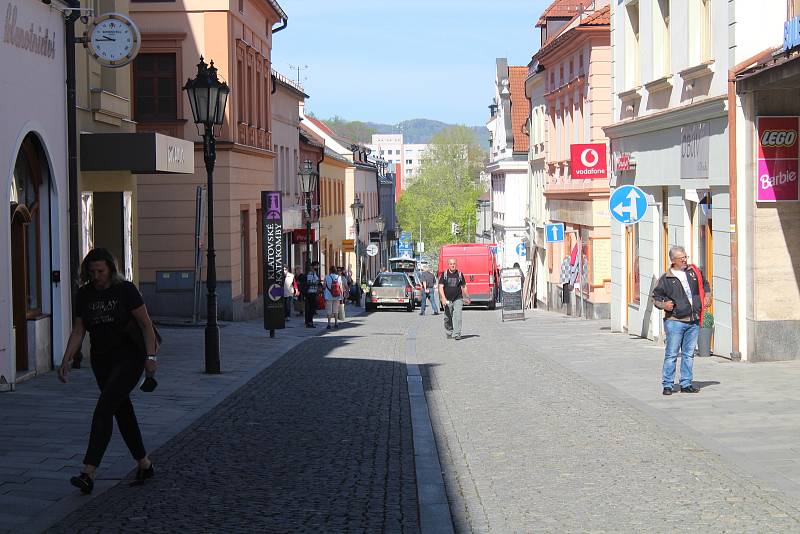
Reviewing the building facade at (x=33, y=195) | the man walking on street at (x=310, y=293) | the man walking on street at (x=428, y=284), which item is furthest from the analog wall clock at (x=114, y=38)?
the man walking on street at (x=428, y=284)

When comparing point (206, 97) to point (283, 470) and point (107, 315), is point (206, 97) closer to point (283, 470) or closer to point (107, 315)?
point (283, 470)

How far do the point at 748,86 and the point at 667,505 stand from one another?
10.4 metres

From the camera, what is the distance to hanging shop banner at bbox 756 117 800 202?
677 inches

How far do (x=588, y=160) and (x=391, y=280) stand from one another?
1892cm

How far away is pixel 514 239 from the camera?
70312 millimetres

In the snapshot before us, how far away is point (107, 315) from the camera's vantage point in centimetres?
868

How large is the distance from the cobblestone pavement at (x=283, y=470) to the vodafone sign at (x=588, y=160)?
1714 cm

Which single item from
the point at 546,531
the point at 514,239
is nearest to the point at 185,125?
the point at 546,531

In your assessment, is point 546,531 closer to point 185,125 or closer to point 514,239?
point 185,125

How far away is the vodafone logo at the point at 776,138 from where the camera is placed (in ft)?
56.5

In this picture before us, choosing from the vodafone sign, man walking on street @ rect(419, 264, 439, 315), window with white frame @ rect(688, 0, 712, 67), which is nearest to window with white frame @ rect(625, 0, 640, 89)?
window with white frame @ rect(688, 0, 712, 67)

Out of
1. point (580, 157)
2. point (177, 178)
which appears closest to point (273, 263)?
point (177, 178)

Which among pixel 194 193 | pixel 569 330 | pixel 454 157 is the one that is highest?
pixel 454 157

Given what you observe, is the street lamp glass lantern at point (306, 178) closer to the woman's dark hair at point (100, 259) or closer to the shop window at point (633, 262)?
the shop window at point (633, 262)
